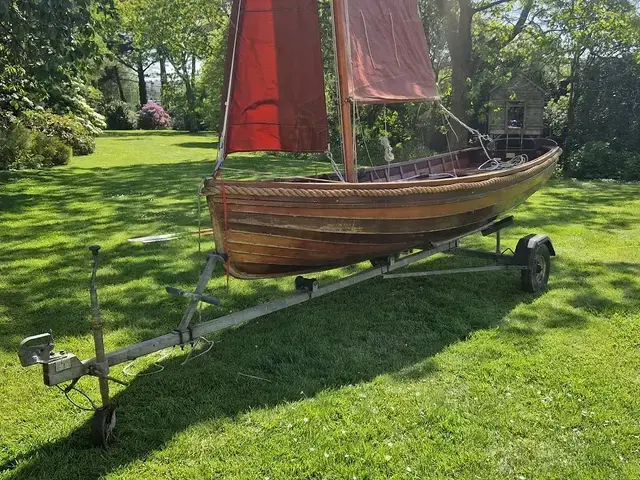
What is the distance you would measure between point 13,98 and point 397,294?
479 inches

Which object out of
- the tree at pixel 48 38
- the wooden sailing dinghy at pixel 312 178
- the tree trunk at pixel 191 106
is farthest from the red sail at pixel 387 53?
the tree trunk at pixel 191 106

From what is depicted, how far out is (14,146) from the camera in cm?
1652

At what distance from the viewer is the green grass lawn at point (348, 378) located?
3.30 metres

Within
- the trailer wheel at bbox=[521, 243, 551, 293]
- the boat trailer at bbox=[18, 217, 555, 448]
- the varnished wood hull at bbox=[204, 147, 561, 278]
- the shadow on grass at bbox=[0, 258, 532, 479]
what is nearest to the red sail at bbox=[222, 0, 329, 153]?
the varnished wood hull at bbox=[204, 147, 561, 278]

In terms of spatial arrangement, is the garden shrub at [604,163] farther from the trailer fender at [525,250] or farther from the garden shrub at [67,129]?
the garden shrub at [67,129]

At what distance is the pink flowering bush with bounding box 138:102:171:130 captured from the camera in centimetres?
4812

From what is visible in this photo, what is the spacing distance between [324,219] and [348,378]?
128 cm

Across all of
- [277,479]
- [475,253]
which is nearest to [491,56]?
[475,253]

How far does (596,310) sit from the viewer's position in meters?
5.69

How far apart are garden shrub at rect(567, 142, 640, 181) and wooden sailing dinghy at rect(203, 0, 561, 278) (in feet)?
41.8

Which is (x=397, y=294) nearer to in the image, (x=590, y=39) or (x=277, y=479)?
(x=277, y=479)

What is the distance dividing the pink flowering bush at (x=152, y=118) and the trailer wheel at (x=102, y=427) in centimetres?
4817

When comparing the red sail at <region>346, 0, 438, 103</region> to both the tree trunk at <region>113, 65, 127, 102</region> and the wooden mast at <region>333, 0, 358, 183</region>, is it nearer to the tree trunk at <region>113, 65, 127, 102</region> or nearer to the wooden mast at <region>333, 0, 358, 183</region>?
the wooden mast at <region>333, 0, 358, 183</region>

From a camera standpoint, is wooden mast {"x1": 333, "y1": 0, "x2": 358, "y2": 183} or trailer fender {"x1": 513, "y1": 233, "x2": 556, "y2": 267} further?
trailer fender {"x1": 513, "y1": 233, "x2": 556, "y2": 267}
